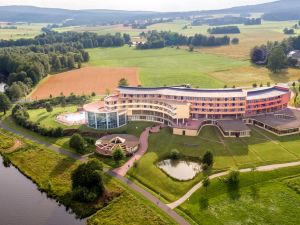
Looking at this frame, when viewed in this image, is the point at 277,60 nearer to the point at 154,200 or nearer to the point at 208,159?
the point at 208,159

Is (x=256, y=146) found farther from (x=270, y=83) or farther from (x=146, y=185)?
(x=270, y=83)

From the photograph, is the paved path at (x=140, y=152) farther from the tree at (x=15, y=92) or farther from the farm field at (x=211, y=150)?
the tree at (x=15, y=92)

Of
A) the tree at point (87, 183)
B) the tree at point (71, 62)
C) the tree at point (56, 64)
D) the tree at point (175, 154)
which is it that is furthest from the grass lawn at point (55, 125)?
the tree at point (71, 62)

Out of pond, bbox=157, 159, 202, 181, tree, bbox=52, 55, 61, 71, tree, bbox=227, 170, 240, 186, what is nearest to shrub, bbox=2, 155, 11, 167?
pond, bbox=157, 159, 202, 181

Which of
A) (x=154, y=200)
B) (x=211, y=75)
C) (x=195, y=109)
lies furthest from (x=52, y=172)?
(x=211, y=75)

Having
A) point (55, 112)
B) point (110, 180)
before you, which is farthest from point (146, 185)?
point (55, 112)

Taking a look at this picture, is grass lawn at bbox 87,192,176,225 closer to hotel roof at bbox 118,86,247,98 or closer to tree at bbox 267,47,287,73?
hotel roof at bbox 118,86,247,98
